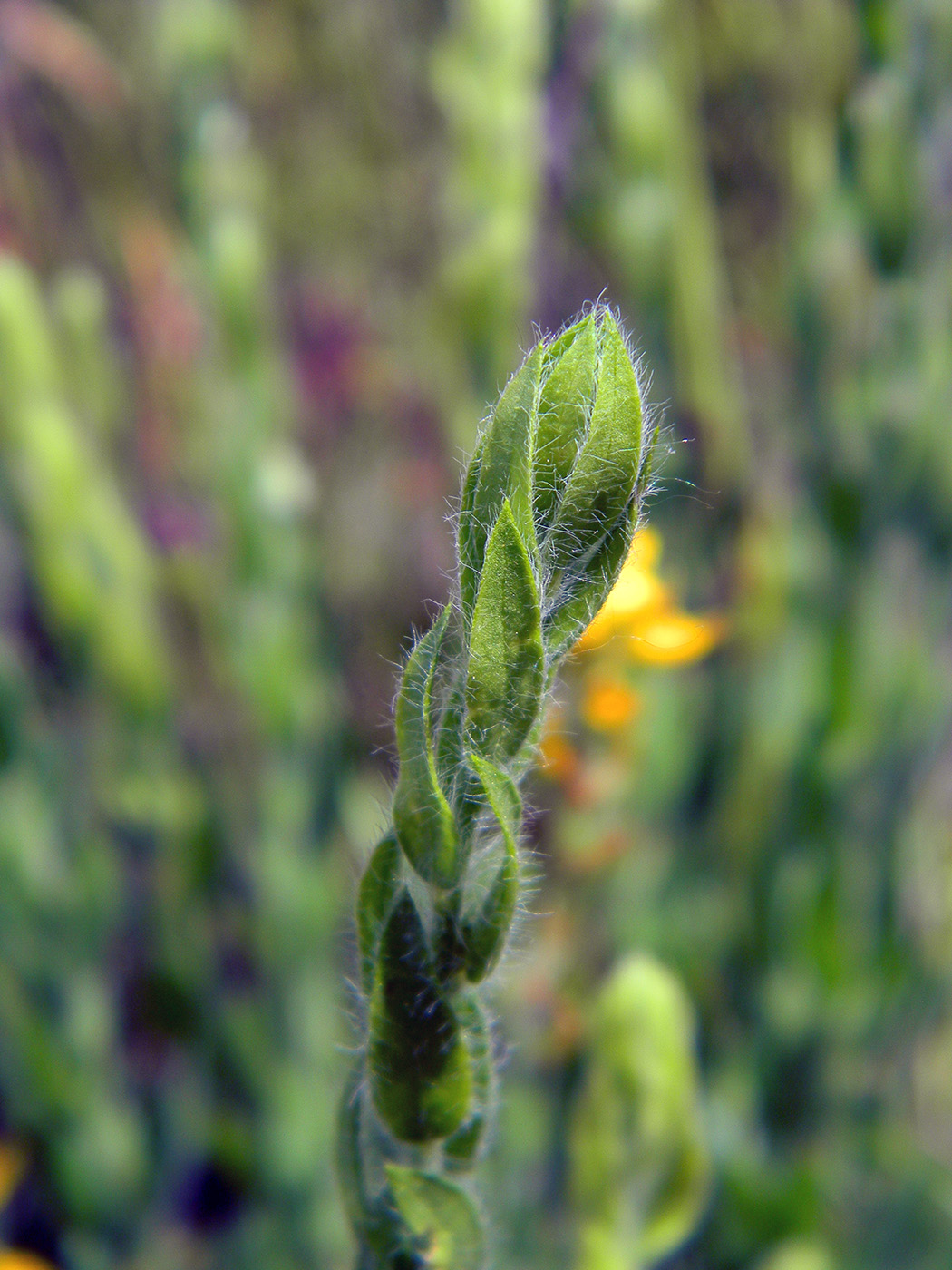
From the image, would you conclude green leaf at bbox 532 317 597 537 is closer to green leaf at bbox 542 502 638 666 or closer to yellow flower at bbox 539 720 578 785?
green leaf at bbox 542 502 638 666

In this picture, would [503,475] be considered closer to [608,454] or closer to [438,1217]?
[608,454]

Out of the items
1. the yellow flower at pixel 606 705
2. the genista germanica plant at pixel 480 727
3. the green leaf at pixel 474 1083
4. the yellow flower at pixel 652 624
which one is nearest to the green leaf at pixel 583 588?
the genista germanica plant at pixel 480 727

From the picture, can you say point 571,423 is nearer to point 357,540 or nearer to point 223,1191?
point 223,1191

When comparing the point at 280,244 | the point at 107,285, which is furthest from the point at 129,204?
the point at 280,244

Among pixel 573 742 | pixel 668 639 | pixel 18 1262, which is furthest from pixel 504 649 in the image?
pixel 18 1262

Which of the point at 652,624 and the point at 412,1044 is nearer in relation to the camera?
the point at 412,1044

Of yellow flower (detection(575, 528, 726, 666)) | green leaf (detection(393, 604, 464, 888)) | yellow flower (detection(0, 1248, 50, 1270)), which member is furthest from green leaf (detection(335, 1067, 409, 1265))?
yellow flower (detection(0, 1248, 50, 1270))
